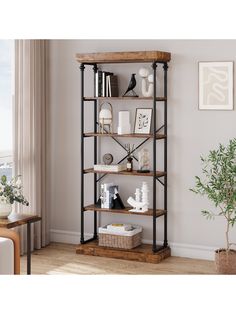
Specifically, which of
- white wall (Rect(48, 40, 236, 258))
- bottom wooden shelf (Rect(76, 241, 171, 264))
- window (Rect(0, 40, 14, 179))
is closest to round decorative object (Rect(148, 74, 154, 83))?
white wall (Rect(48, 40, 236, 258))

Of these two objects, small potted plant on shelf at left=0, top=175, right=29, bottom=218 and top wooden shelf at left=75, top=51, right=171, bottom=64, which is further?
top wooden shelf at left=75, top=51, right=171, bottom=64

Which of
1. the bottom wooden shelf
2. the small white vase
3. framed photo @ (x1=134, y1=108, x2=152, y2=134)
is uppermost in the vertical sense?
framed photo @ (x1=134, y1=108, x2=152, y2=134)

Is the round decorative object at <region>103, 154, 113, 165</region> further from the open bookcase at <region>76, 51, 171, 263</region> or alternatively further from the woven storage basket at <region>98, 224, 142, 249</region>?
the woven storage basket at <region>98, 224, 142, 249</region>

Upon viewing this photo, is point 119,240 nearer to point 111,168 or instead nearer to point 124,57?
point 111,168

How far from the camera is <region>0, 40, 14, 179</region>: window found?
5.00 m

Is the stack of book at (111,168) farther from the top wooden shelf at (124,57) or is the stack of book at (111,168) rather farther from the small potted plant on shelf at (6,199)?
the small potted plant on shelf at (6,199)

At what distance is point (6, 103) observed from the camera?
5.02 meters

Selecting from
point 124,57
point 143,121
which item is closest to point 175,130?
point 143,121

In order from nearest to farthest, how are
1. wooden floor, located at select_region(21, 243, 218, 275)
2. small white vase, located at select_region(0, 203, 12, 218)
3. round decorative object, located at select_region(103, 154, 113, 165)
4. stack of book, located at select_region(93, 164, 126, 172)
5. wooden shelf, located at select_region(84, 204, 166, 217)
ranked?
small white vase, located at select_region(0, 203, 12, 218) < wooden floor, located at select_region(21, 243, 218, 275) < wooden shelf, located at select_region(84, 204, 166, 217) < stack of book, located at select_region(93, 164, 126, 172) < round decorative object, located at select_region(103, 154, 113, 165)

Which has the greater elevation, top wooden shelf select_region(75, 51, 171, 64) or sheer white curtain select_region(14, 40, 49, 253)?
top wooden shelf select_region(75, 51, 171, 64)

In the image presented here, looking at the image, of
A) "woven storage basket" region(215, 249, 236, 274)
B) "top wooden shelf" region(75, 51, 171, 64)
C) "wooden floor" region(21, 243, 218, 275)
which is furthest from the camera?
"top wooden shelf" region(75, 51, 171, 64)

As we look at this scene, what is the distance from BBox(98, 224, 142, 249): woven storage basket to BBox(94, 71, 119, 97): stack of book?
1.32m
